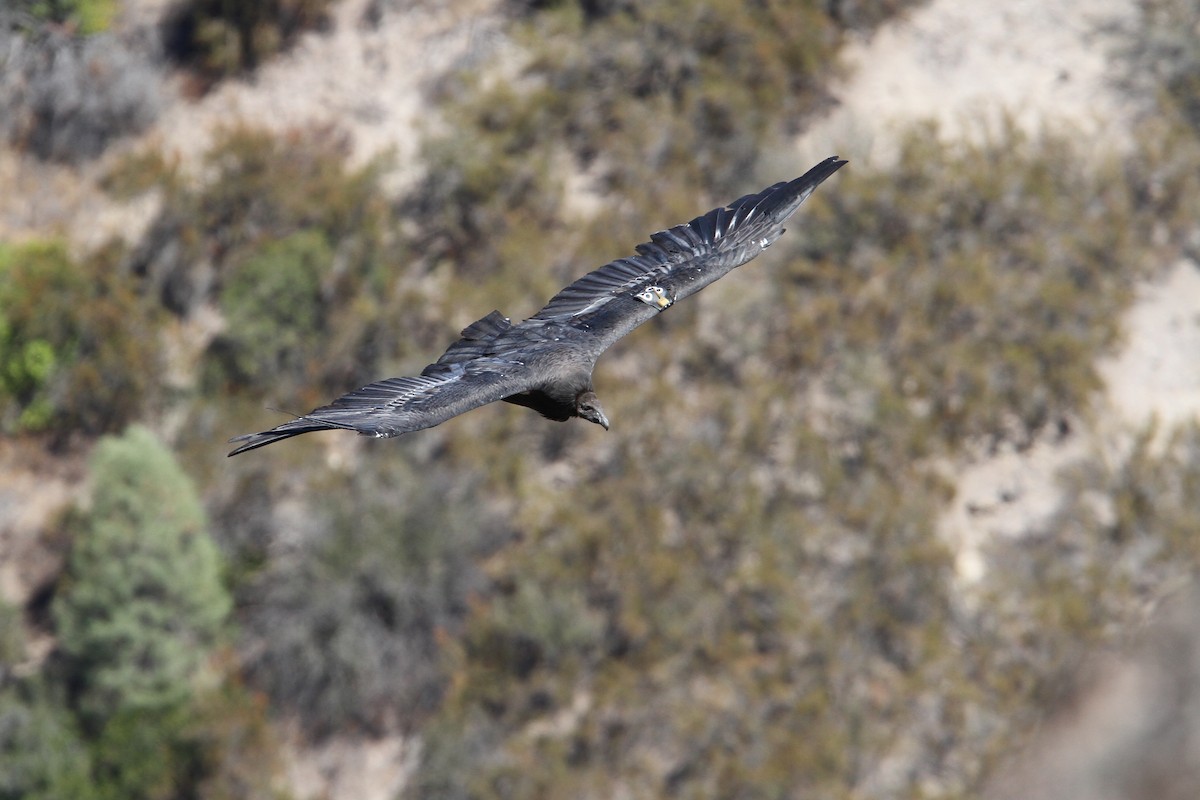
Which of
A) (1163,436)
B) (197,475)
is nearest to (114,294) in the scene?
(197,475)

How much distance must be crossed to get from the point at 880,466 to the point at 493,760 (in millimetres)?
4891

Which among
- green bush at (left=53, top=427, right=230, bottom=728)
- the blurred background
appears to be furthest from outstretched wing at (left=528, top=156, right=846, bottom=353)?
green bush at (left=53, top=427, right=230, bottom=728)

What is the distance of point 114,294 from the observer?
55.9 feet

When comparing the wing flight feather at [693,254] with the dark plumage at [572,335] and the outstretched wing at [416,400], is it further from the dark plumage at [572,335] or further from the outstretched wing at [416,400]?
the outstretched wing at [416,400]

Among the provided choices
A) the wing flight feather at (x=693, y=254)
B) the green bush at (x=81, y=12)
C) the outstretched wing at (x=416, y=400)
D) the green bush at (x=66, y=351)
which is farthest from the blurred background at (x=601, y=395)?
the outstretched wing at (x=416, y=400)

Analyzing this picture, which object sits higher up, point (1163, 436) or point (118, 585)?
point (118, 585)

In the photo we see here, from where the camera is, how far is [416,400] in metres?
7.18

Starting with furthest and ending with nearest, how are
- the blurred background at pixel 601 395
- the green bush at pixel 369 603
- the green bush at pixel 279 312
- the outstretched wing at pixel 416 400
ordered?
the green bush at pixel 279 312
the green bush at pixel 369 603
the blurred background at pixel 601 395
the outstretched wing at pixel 416 400

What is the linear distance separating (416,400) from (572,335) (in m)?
1.45

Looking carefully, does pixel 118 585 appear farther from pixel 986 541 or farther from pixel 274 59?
pixel 986 541

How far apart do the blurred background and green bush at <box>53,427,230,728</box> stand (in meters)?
0.05

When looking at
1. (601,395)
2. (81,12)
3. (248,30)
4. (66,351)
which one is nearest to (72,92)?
(81,12)

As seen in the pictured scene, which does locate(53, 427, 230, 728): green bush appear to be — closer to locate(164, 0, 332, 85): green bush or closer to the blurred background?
the blurred background

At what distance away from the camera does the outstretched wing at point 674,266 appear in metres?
8.50
